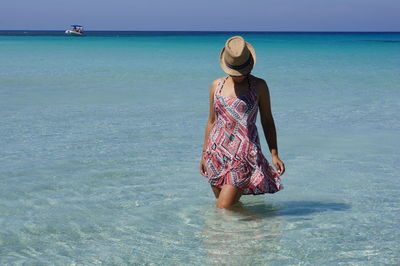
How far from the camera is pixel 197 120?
411 inches

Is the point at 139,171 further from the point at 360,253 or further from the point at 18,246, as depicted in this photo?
the point at 360,253

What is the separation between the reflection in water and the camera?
4406 millimetres

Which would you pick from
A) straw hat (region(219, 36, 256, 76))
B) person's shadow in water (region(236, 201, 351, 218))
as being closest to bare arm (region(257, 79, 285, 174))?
straw hat (region(219, 36, 256, 76))

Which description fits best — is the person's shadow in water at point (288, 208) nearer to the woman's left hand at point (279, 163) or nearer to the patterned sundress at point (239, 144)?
the patterned sundress at point (239, 144)

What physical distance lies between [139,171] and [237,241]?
2.51m

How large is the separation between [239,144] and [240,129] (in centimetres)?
12

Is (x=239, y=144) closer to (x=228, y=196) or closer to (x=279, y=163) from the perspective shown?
(x=279, y=163)

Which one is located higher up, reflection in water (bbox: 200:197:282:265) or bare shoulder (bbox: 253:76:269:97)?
bare shoulder (bbox: 253:76:269:97)

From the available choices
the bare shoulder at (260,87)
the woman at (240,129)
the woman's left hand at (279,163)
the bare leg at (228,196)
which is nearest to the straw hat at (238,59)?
the woman at (240,129)

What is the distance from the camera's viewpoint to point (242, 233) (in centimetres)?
486

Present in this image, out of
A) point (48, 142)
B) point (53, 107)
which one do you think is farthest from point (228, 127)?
point (53, 107)

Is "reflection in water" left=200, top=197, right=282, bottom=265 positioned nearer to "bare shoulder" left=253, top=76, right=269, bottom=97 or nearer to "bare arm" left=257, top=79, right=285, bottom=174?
"bare arm" left=257, top=79, right=285, bottom=174

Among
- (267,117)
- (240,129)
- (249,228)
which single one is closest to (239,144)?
(240,129)

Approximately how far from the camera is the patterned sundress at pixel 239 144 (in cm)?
491
